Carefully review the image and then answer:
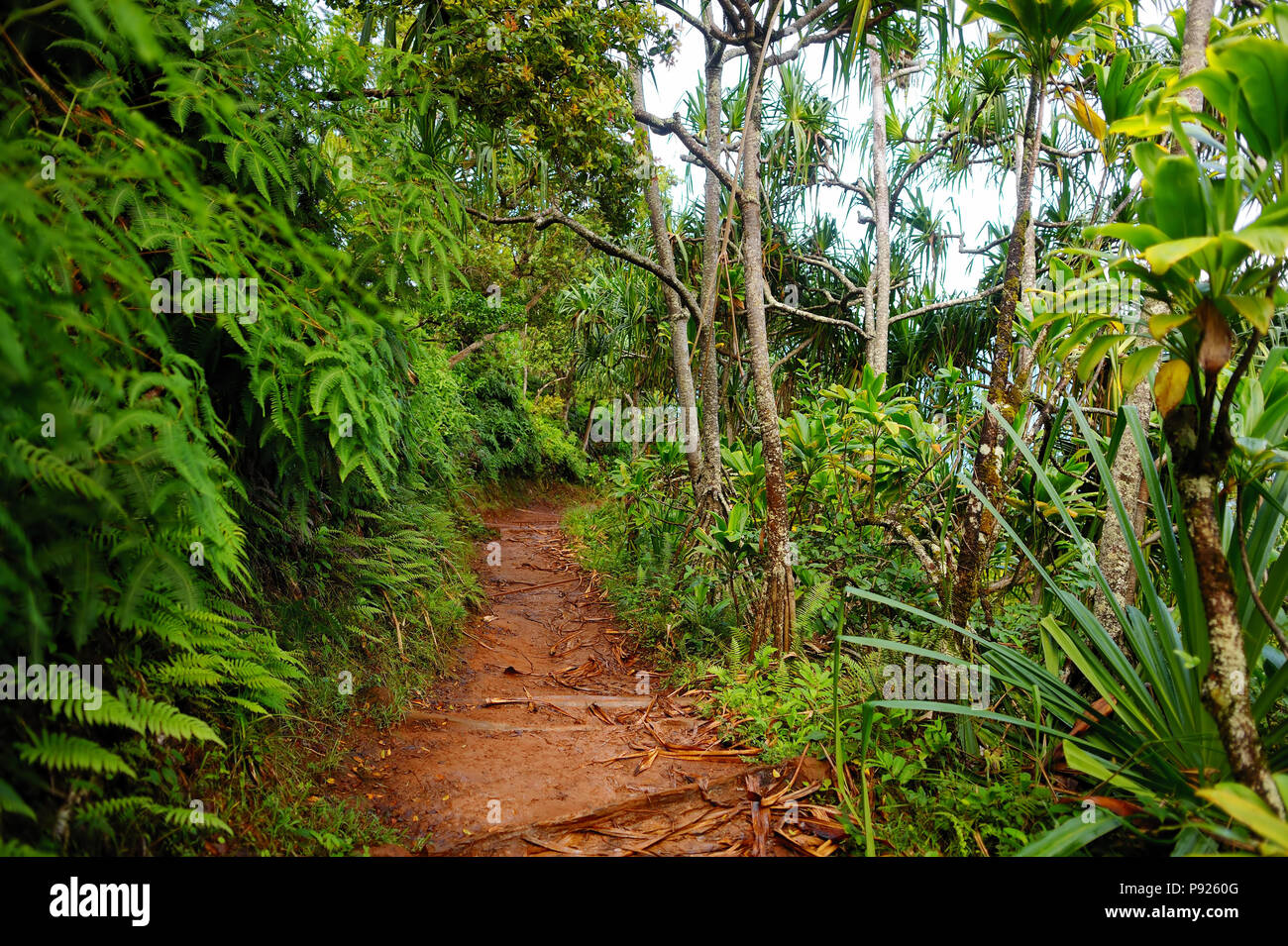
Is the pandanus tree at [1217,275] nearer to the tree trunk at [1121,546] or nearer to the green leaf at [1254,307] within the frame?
the green leaf at [1254,307]

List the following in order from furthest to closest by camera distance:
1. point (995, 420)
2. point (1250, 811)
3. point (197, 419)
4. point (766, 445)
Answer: point (766, 445) < point (995, 420) < point (197, 419) < point (1250, 811)

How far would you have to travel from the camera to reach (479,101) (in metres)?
3.32

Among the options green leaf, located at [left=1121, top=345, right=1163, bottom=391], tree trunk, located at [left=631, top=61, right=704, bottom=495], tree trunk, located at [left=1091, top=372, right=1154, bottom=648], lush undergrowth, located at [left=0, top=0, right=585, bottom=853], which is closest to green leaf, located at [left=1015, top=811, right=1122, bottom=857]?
tree trunk, located at [left=1091, top=372, right=1154, bottom=648]

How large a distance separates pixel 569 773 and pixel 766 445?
6.00ft

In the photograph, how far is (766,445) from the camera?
3332mm

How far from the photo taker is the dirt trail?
2031mm

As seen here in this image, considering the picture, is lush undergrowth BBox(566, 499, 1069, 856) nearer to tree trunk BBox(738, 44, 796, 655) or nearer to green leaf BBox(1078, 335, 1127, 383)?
A: tree trunk BBox(738, 44, 796, 655)

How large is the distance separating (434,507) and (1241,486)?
4.26 m

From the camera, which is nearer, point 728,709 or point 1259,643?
point 1259,643

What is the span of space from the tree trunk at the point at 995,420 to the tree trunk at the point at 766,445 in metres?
0.89

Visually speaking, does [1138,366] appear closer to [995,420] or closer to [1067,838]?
[995,420]

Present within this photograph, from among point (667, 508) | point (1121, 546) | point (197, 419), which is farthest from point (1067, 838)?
point (667, 508)

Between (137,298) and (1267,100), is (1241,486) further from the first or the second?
(137,298)
